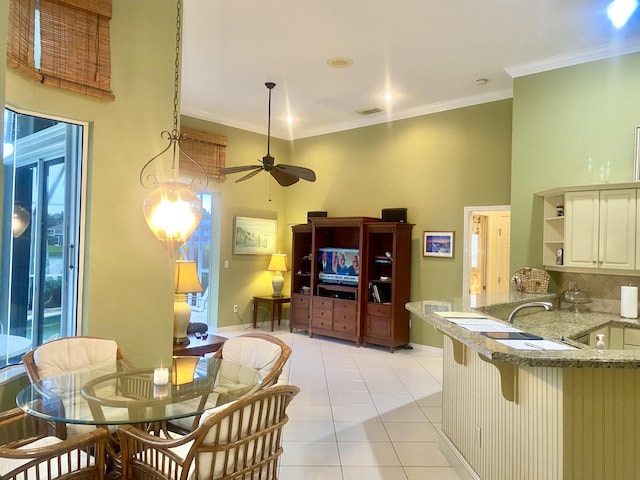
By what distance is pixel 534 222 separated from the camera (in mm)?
4496

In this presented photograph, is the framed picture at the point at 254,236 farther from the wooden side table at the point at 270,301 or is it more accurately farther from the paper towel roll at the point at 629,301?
the paper towel roll at the point at 629,301

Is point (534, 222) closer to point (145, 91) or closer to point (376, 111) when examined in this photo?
point (376, 111)

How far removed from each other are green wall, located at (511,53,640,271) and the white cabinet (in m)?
0.41

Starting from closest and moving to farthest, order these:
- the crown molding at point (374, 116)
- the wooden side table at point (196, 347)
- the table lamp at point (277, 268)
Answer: the wooden side table at point (196, 347)
the crown molding at point (374, 116)
the table lamp at point (277, 268)

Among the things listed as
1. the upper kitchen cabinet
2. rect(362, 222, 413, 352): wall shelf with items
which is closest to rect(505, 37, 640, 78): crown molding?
the upper kitchen cabinet

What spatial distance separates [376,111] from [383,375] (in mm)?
3761

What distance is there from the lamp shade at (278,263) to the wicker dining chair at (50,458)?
5268mm

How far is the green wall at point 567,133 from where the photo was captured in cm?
401

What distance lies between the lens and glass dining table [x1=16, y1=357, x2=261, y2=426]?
6.32 ft

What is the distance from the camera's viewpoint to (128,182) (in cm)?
323

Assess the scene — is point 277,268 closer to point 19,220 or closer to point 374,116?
point 374,116

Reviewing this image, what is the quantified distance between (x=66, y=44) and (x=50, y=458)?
257cm

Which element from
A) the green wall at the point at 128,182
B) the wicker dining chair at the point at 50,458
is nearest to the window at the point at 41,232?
the green wall at the point at 128,182

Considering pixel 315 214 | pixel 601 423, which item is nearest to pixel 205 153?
pixel 315 214
